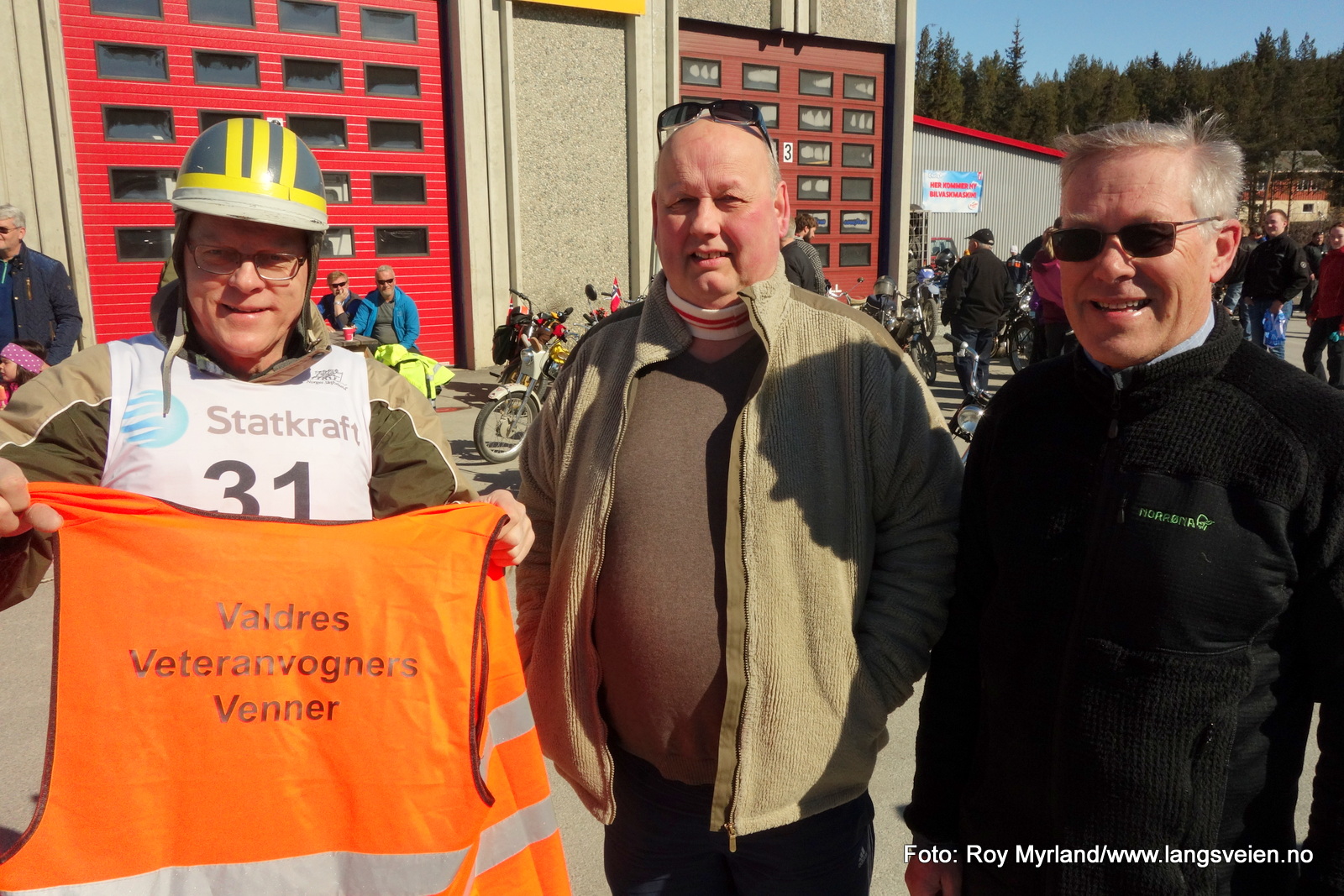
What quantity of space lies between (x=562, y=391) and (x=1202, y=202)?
1.37m

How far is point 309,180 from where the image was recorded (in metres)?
1.98

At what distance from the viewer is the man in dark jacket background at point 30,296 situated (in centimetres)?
648

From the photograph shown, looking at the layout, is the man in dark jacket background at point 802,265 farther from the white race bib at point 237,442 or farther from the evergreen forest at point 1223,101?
the evergreen forest at point 1223,101

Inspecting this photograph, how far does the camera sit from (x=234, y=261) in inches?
75.5

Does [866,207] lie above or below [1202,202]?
above

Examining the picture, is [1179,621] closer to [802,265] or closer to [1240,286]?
[802,265]

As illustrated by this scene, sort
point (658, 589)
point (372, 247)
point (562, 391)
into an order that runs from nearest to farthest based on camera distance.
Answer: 1. point (658, 589)
2. point (562, 391)
3. point (372, 247)

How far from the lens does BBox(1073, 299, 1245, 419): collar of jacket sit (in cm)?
159

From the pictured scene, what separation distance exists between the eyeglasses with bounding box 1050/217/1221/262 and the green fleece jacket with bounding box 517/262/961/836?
1.48 feet

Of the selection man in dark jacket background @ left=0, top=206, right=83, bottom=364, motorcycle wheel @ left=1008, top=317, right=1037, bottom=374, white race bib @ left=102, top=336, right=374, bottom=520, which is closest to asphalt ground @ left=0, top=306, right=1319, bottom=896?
white race bib @ left=102, top=336, right=374, bottom=520

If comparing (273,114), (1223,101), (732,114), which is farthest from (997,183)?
(1223,101)

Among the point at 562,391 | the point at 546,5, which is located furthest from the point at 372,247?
the point at 562,391

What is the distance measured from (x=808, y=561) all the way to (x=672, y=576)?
0.29 metres

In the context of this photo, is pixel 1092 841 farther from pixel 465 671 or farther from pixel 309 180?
pixel 309 180
